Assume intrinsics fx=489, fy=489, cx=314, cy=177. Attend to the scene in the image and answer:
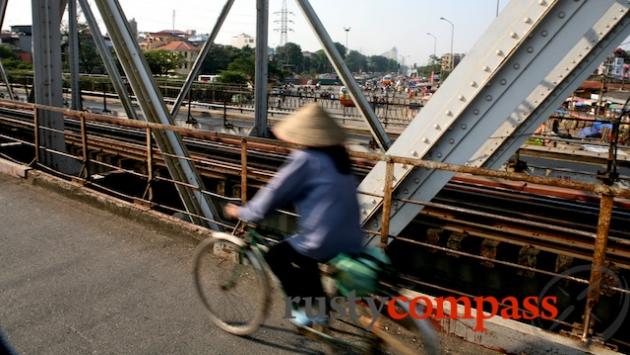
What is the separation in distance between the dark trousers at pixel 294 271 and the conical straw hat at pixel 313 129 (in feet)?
2.24

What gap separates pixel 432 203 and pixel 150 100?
396cm

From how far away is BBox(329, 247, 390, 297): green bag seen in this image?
8.52ft

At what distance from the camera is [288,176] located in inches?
103

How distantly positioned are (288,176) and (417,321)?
3.36ft

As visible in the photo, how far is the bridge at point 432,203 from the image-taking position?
3.36m

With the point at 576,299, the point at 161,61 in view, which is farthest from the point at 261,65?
the point at 161,61

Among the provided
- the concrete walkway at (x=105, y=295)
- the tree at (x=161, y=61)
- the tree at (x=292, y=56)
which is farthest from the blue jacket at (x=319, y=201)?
the tree at (x=292, y=56)

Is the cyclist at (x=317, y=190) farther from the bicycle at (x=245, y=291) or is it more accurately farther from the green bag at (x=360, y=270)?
the bicycle at (x=245, y=291)

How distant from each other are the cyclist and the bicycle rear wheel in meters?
0.57

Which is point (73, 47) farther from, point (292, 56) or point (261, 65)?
point (292, 56)

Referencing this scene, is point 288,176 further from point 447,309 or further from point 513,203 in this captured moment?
point 513,203

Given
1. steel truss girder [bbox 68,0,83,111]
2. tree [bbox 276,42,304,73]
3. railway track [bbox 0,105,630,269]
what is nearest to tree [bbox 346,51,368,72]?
tree [bbox 276,42,304,73]

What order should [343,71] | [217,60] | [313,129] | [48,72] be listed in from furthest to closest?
1. [217,60]
2. [343,71]
3. [48,72]
4. [313,129]

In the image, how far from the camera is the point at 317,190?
258 centimetres
